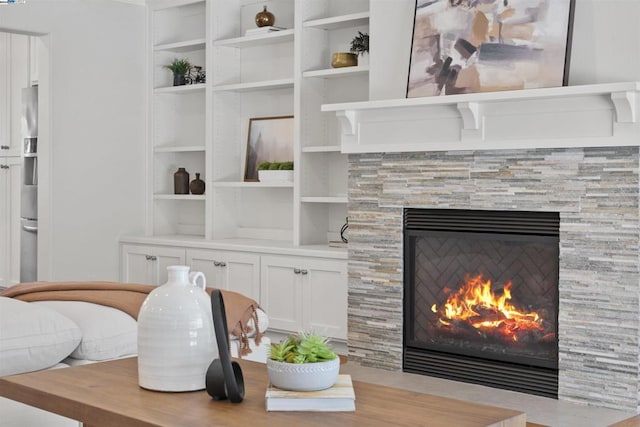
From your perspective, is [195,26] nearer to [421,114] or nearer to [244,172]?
[244,172]

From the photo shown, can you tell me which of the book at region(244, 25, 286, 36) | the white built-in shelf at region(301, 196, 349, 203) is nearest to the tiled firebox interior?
the white built-in shelf at region(301, 196, 349, 203)

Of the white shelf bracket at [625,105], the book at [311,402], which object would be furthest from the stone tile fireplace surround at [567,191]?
the book at [311,402]

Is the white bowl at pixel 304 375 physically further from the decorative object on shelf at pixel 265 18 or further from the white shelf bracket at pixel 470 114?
the decorative object on shelf at pixel 265 18

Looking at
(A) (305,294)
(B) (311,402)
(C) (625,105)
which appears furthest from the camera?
(A) (305,294)

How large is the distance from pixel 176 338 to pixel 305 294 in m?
3.44

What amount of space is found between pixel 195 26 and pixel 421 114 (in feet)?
9.95

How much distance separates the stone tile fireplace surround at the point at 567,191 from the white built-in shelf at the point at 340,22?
956 mm

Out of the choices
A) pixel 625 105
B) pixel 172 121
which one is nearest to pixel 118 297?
pixel 625 105

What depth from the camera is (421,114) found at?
4684mm

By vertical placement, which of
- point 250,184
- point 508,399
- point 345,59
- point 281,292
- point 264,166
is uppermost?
point 345,59

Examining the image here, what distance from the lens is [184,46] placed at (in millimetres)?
6910

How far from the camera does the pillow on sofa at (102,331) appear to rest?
9.86 ft

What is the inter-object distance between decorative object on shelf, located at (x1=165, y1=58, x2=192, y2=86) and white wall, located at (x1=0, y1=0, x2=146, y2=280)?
33cm

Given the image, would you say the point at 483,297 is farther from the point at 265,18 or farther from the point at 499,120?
the point at 265,18
